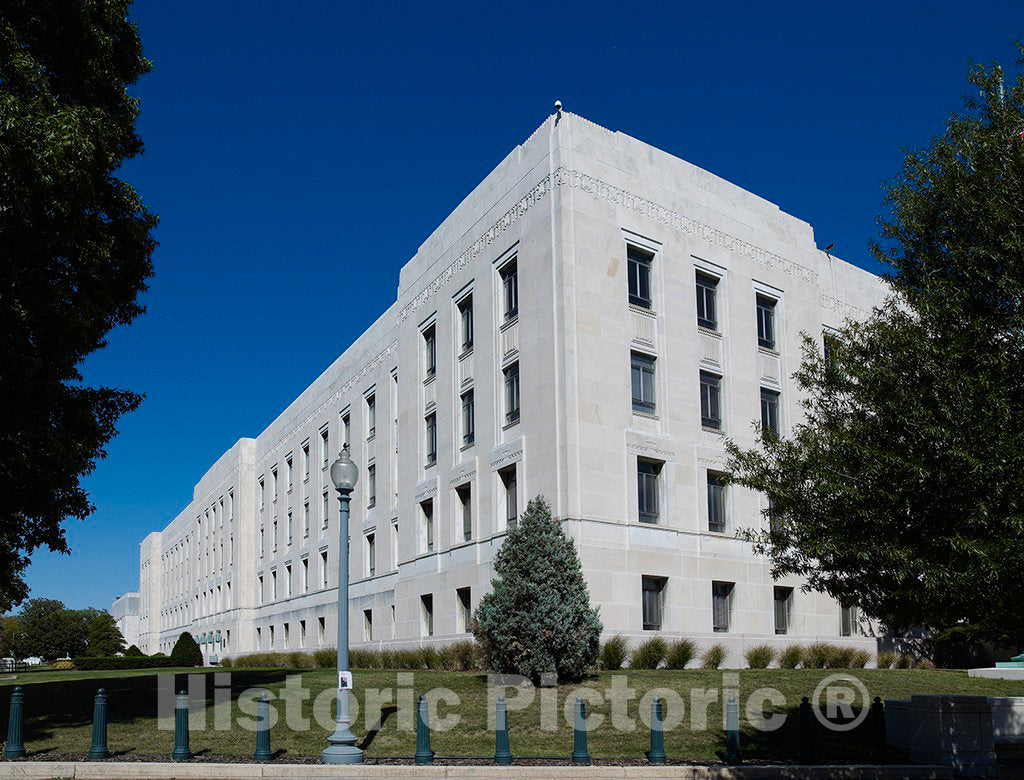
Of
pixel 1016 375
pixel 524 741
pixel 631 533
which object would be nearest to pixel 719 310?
pixel 631 533

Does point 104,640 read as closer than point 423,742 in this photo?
No

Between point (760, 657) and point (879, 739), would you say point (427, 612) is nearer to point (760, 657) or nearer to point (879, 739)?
point (760, 657)

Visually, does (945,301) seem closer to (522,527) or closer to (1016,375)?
(1016,375)

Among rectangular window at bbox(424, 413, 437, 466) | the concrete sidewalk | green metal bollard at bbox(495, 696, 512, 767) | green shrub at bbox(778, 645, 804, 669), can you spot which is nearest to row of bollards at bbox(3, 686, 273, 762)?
the concrete sidewalk

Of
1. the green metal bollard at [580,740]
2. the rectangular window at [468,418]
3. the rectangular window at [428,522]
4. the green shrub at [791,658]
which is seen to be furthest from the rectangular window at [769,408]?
the green metal bollard at [580,740]

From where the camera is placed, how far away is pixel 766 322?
128 ft

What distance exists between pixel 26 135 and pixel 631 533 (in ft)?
69.4

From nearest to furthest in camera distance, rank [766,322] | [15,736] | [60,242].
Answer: [15,736] → [60,242] → [766,322]

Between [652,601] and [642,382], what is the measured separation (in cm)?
714

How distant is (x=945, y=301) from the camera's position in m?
12.6

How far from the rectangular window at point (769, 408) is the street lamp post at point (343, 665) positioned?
24.0 m

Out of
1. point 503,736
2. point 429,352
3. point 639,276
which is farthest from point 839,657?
point 503,736

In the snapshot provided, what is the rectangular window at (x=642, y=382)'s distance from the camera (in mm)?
33375

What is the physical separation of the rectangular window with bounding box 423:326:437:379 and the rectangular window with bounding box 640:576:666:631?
1392 cm
